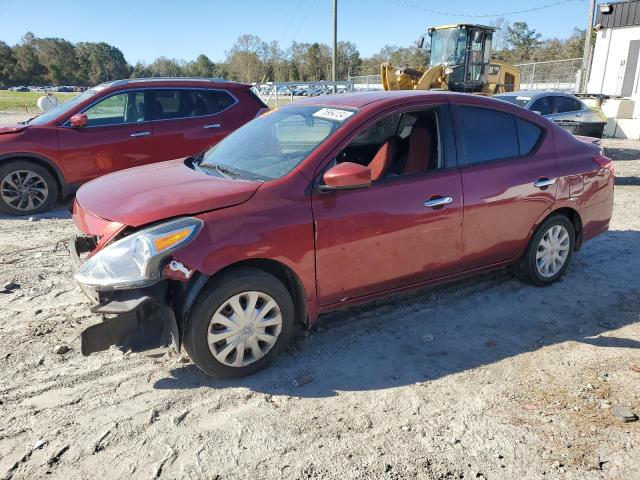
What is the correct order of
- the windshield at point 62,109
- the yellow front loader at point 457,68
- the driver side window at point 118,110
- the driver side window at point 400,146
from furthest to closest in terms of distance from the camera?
the yellow front loader at point 457,68 < the driver side window at point 118,110 < the windshield at point 62,109 < the driver side window at point 400,146

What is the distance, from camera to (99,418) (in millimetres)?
2904

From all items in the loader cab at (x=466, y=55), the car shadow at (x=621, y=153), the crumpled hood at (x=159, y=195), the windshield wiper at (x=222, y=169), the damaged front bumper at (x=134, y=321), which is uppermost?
the loader cab at (x=466, y=55)

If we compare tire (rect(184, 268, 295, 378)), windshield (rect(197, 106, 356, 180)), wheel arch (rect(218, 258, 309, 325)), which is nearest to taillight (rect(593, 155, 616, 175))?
windshield (rect(197, 106, 356, 180))

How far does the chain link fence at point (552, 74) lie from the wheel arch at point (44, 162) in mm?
27937

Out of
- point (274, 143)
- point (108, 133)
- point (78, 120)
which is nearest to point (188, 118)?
point (108, 133)

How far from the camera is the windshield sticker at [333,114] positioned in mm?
3686

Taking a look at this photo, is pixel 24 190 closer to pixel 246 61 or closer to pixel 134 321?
pixel 134 321

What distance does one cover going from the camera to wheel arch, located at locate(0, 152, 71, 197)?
689 centimetres

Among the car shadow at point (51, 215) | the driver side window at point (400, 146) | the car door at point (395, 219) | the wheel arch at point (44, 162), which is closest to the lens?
the car door at point (395, 219)

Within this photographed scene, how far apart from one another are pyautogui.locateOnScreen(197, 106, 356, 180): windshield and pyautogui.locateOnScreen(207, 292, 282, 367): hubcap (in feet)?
2.82

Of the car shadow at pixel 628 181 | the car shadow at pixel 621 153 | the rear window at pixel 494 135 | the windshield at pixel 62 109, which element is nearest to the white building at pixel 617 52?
the car shadow at pixel 621 153

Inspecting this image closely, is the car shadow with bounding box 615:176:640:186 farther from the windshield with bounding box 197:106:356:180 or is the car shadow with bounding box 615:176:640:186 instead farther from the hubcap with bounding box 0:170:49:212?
the hubcap with bounding box 0:170:49:212

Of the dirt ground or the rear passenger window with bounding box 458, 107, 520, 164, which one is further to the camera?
the rear passenger window with bounding box 458, 107, 520, 164

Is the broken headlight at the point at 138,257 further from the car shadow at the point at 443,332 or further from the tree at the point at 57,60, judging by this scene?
the tree at the point at 57,60
